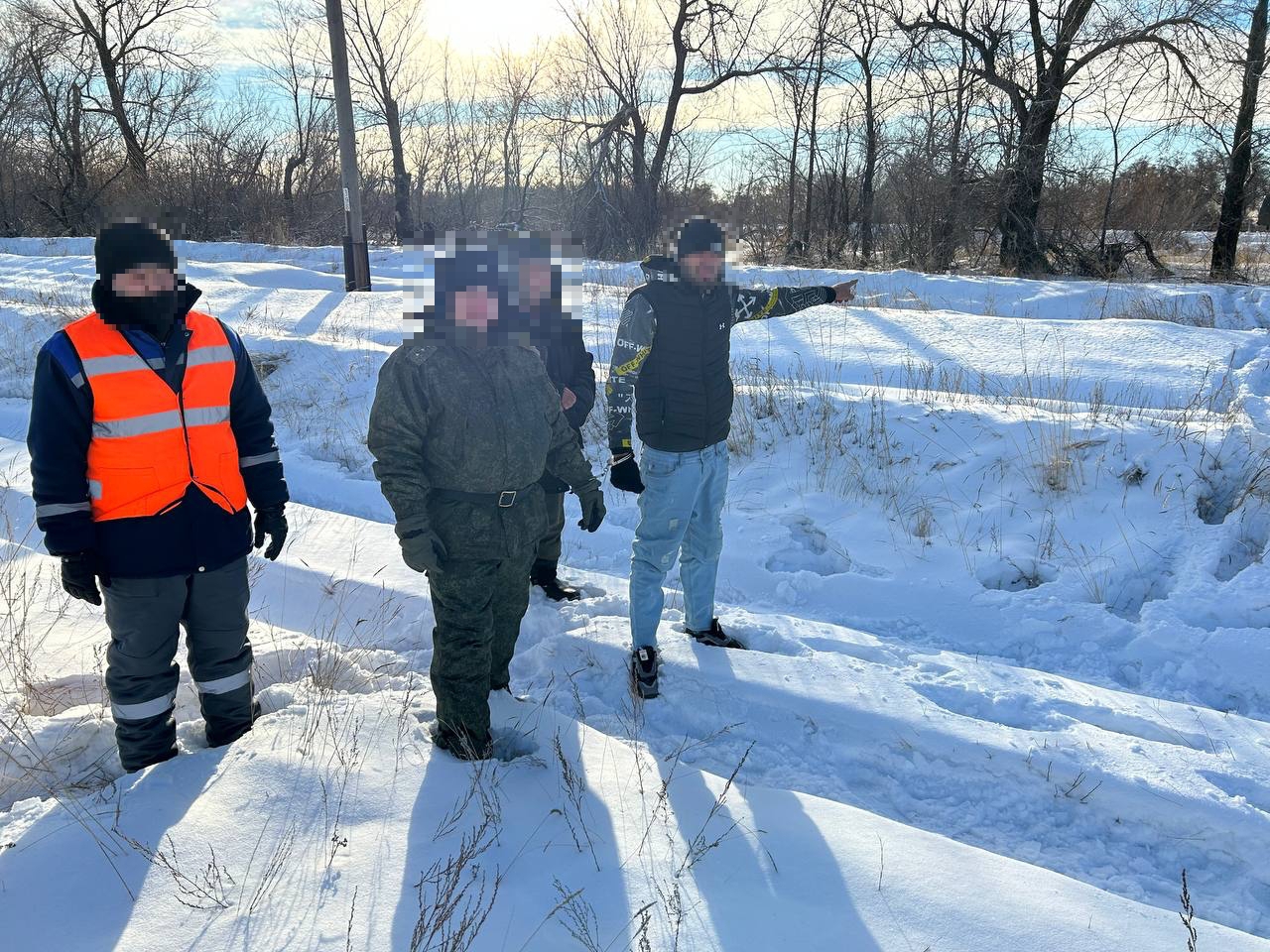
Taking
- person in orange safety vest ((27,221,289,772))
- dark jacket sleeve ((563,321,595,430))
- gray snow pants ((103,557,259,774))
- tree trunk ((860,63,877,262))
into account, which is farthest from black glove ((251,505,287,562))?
tree trunk ((860,63,877,262))

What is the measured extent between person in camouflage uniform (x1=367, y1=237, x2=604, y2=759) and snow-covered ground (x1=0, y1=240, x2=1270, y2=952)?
0.41 metres

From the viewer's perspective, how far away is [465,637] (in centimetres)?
282

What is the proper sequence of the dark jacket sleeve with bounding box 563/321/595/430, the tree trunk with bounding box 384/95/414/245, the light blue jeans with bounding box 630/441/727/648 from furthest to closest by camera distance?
the tree trunk with bounding box 384/95/414/245 → the dark jacket sleeve with bounding box 563/321/595/430 → the light blue jeans with bounding box 630/441/727/648

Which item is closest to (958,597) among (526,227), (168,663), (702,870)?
(702,870)

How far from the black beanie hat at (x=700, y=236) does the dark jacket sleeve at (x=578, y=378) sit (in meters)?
0.95

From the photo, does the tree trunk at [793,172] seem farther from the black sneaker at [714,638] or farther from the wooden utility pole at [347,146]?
the black sneaker at [714,638]

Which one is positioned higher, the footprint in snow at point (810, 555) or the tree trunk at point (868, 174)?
the tree trunk at point (868, 174)

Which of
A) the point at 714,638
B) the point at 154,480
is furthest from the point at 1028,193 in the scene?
the point at 154,480

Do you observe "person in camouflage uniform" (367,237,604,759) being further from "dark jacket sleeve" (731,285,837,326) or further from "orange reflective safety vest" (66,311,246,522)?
"dark jacket sleeve" (731,285,837,326)

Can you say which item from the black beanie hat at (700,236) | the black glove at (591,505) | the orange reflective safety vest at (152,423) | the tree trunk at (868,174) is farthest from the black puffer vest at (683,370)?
the tree trunk at (868,174)

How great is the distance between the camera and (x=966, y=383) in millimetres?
6910

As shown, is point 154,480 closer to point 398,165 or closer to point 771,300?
point 771,300

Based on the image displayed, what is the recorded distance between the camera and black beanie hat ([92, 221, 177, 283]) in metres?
2.44

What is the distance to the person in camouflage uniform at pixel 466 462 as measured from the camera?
2.56 meters
